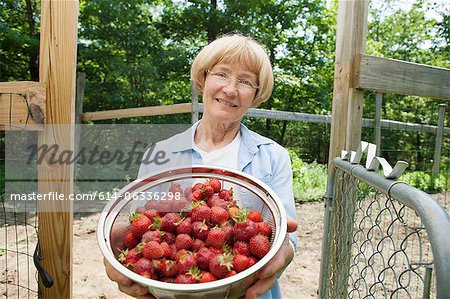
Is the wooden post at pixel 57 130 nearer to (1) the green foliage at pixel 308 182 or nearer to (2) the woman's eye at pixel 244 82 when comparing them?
(2) the woman's eye at pixel 244 82

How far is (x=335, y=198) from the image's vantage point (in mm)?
1845

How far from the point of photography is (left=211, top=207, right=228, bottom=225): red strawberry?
1.02 meters

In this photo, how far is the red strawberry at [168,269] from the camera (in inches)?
35.4

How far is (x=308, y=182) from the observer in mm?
5957

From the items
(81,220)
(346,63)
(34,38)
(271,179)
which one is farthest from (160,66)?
(271,179)

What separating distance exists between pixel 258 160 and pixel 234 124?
0.18 meters

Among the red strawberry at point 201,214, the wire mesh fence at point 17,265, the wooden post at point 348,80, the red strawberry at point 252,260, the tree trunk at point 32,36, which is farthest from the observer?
A: the tree trunk at point 32,36

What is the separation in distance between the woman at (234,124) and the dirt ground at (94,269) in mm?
1467

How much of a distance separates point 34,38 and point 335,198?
6215 millimetres

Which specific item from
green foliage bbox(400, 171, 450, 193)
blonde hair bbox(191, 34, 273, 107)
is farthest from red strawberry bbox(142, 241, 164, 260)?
green foliage bbox(400, 171, 450, 193)

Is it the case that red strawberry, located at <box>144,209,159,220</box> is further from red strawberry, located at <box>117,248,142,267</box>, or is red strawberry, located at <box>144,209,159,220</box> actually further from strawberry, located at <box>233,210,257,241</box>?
strawberry, located at <box>233,210,257,241</box>

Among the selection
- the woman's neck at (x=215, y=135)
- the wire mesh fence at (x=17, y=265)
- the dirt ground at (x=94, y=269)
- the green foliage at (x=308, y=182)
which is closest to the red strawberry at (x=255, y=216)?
the woman's neck at (x=215, y=135)

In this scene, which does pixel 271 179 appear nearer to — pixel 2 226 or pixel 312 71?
pixel 2 226

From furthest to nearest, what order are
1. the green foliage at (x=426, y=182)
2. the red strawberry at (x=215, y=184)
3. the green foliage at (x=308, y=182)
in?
the green foliage at (x=426, y=182), the green foliage at (x=308, y=182), the red strawberry at (x=215, y=184)
